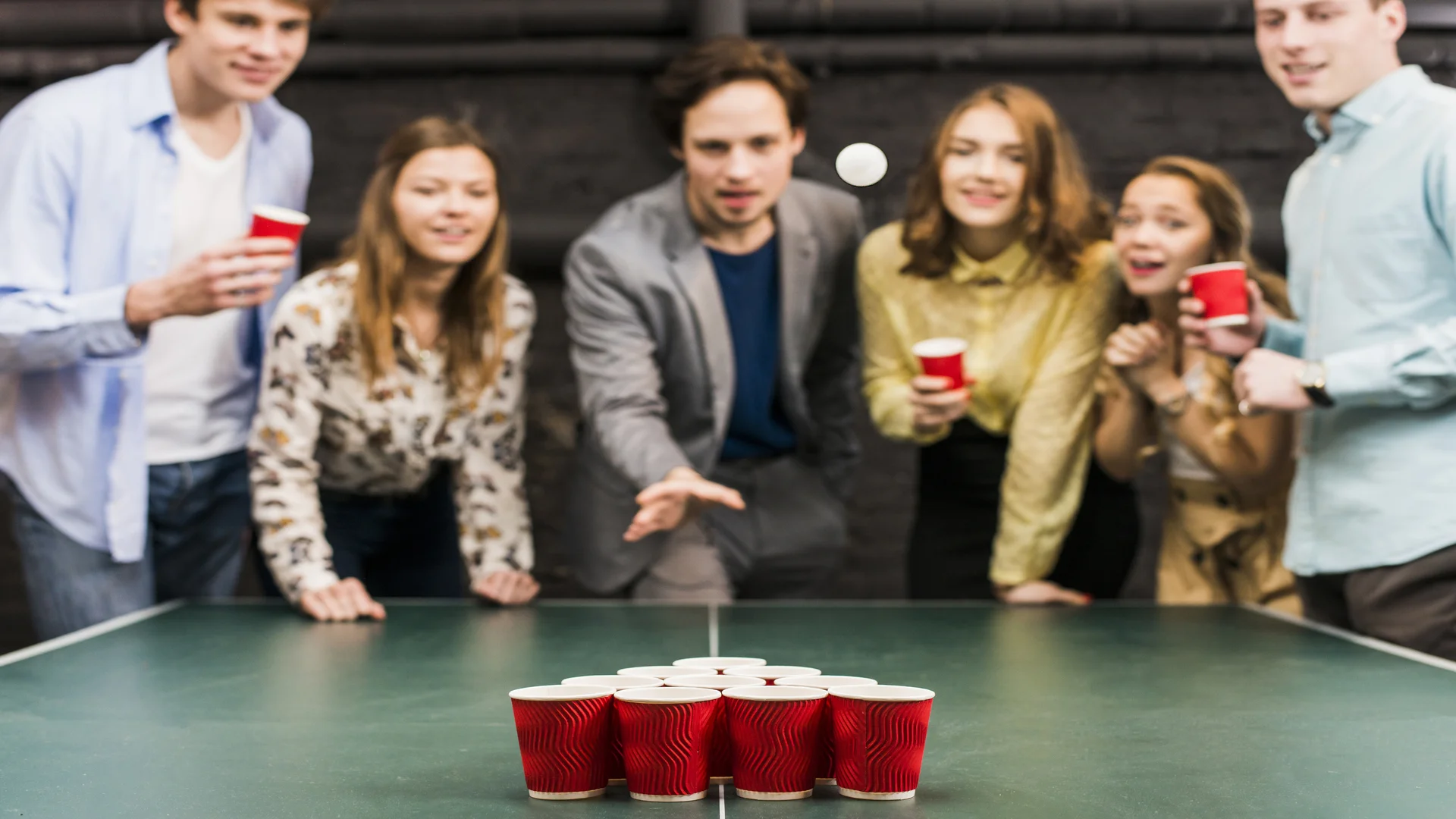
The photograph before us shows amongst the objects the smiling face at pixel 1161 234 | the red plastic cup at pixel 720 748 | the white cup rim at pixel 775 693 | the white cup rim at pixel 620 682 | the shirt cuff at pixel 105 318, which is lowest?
the red plastic cup at pixel 720 748

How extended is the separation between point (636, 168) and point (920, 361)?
2.79 meters

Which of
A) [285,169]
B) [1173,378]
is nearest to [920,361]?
[1173,378]

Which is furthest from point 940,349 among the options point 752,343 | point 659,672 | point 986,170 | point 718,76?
point 659,672

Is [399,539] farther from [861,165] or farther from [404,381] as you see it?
[861,165]

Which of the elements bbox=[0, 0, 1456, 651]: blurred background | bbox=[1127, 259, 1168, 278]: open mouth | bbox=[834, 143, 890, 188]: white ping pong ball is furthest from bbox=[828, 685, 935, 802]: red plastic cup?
bbox=[834, 143, 890, 188]: white ping pong ball

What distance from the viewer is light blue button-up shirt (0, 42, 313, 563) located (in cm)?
288

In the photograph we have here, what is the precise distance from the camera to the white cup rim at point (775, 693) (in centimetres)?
137

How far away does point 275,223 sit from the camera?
2699mm

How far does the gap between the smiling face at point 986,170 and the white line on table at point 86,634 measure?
73.7 inches

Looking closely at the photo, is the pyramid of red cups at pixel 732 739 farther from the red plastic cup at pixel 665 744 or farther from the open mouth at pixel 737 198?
the open mouth at pixel 737 198

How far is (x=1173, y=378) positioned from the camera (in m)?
3.03

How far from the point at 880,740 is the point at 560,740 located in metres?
0.31

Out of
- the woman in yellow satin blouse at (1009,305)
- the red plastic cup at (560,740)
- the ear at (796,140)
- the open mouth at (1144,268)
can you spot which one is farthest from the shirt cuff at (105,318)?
the open mouth at (1144,268)

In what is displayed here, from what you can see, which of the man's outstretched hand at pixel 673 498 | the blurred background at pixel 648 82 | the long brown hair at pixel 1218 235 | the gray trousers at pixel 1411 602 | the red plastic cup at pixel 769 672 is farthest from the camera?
the blurred background at pixel 648 82
